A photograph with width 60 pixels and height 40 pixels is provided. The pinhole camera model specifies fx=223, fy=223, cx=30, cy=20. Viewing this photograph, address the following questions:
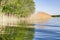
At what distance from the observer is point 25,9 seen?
1304 inches

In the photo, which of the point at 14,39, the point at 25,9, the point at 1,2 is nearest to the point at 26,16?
the point at 25,9

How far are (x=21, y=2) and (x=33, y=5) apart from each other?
4.17 m

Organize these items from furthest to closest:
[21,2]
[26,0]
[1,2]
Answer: [26,0] < [21,2] < [1,2]

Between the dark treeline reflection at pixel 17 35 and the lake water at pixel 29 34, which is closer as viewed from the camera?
→ the dark treeline reflection at pixel 17 35

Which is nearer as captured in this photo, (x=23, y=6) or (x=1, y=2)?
(x=1, y=2)

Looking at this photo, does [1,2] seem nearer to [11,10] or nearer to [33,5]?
[11,10]

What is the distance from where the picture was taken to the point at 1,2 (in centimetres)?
1898

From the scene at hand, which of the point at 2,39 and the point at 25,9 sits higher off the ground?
the point at 25,9

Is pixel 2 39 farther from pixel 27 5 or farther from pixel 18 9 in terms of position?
pixel 27 5

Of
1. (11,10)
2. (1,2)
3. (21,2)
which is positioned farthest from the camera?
(21,2)

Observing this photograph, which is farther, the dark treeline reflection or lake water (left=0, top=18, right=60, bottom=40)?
lake water (left=0, top=18, right=60, bottom=40)

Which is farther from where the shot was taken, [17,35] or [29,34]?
[29,34]

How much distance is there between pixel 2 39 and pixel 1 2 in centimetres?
1011

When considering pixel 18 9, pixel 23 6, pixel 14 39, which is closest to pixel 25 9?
pixel 23 6
